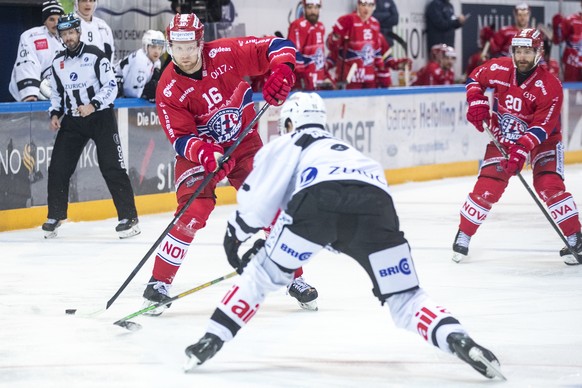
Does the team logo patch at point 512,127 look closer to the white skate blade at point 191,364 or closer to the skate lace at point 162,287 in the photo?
the skate lace at point 162,287

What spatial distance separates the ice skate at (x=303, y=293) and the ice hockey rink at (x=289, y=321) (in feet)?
0.23

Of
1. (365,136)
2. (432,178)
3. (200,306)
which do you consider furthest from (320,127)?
(432,178)

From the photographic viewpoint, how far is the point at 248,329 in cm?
514

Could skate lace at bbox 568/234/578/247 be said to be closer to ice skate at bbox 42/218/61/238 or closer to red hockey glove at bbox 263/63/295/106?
red hockey glove at bbox 263/63/295/106

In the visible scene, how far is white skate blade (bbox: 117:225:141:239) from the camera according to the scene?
26.6ft

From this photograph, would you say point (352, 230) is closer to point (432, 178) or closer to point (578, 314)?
point (578, 314)

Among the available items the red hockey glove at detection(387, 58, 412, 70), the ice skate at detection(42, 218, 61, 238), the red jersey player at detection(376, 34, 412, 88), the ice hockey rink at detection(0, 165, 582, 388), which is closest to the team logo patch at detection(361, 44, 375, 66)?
the red jersey player at detection(376, 34, 412, 88)

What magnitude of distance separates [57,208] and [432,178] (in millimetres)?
4877

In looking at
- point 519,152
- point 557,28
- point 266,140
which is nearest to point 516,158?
point 519,152

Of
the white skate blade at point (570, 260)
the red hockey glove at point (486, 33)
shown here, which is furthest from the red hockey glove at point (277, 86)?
the red hockey glove at point (486, 33)

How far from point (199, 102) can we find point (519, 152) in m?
2.13

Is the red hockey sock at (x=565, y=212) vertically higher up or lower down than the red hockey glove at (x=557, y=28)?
lower down

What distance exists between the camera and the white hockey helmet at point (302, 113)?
4379mm

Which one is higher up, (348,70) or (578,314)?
(348,70)
